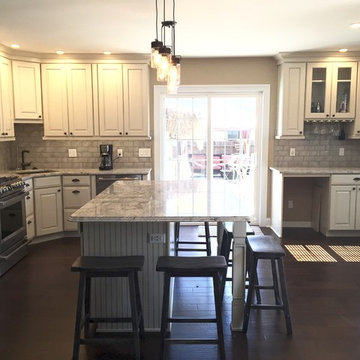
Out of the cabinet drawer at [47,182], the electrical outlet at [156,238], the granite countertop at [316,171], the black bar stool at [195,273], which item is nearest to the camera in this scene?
the black bar stool at [195,273]

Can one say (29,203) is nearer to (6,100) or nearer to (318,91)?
(6,100)

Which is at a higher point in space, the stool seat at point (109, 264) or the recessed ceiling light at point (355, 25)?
the recessed ceiling light at point (355, 25)

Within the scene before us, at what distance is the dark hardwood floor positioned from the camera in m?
2.48

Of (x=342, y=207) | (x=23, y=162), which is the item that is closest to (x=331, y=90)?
(x=342, y=207)

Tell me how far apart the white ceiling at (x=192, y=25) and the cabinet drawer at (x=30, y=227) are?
7.22ft

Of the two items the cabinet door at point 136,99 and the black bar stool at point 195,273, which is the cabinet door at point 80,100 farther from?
the black bar stool at point 195,273

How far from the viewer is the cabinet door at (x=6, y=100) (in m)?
4.68

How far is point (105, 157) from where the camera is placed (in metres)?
5.35

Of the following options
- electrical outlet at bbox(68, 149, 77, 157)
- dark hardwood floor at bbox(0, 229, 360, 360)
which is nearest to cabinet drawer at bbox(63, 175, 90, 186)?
electrical outlet at bbox(68, 149, 77, 157)

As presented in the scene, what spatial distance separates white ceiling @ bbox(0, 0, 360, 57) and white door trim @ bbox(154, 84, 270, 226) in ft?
1.80

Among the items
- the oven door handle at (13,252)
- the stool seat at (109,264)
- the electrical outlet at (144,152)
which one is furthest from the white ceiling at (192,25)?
the oven door handle at (13,252)

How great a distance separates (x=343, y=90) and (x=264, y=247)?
3461 millimetres

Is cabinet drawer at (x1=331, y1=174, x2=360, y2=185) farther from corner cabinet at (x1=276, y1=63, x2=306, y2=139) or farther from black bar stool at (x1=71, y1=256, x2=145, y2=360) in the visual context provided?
black bar stool at (x1=71, y1=256, x2=145, y2=360)

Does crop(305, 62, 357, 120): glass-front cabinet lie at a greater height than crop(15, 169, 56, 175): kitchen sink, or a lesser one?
greater
